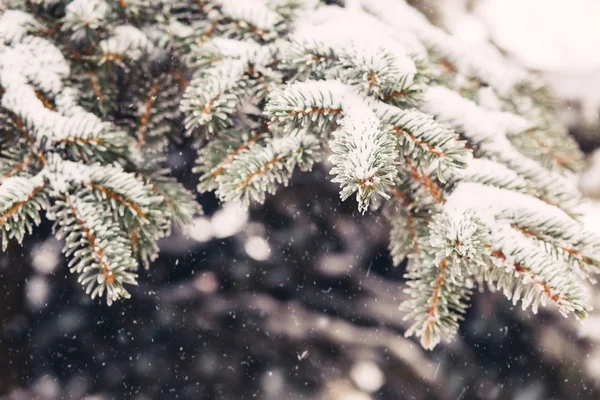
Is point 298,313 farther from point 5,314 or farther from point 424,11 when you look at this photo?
point 424,11

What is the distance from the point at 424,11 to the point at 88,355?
1.32m

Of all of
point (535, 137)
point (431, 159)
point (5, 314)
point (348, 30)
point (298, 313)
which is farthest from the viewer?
point (298, 313)

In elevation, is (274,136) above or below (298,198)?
above

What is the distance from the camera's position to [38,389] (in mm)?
1175

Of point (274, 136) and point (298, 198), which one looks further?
point (298, 198)

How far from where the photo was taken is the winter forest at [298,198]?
699 millimetres

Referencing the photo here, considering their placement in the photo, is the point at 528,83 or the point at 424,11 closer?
the point at 528,83

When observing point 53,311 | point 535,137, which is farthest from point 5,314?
point 535,137

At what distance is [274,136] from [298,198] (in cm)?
51

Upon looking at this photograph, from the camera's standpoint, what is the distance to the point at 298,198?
4.35 feet

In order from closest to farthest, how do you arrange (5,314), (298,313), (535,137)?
(535,137) < (5,314) < (298,313)

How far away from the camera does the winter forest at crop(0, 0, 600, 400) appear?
70 centimetres

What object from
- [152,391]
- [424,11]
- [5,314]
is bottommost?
[152,391]

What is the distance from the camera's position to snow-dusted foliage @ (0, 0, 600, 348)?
67 cm
